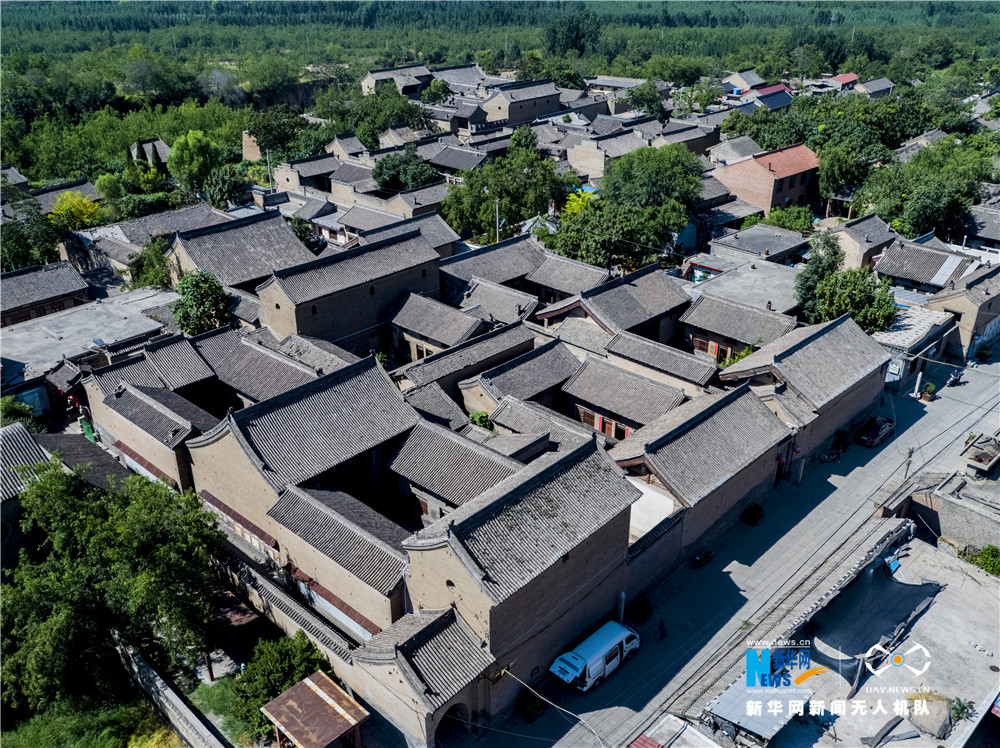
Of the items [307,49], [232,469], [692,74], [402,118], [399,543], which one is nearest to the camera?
[399,543]

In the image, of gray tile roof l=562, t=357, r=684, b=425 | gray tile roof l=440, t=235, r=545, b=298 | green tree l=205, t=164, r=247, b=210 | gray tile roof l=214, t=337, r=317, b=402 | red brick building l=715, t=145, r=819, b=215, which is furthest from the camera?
green tree l=205, t=164, r=247, b=210

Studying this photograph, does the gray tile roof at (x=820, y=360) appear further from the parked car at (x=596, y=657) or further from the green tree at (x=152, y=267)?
the green tree at (x=152, y=267)

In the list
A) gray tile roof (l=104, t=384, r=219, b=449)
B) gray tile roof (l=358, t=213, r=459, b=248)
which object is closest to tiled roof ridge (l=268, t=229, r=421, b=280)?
gray tile roof (l=358, t=213, r=459, b=248)

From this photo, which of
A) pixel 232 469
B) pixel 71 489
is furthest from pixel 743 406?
pixel 71 489

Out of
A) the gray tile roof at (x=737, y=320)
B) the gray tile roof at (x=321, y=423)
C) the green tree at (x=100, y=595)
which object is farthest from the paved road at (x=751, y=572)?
the gray tile roof at (x=321, y=423)

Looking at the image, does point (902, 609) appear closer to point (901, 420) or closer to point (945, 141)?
point (901, 420)

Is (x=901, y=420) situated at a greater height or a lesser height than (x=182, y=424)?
lesser

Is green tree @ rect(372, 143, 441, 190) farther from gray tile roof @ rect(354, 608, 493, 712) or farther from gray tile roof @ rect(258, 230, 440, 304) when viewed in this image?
gray tile roof @ rect(354, 608, 493, 712)
